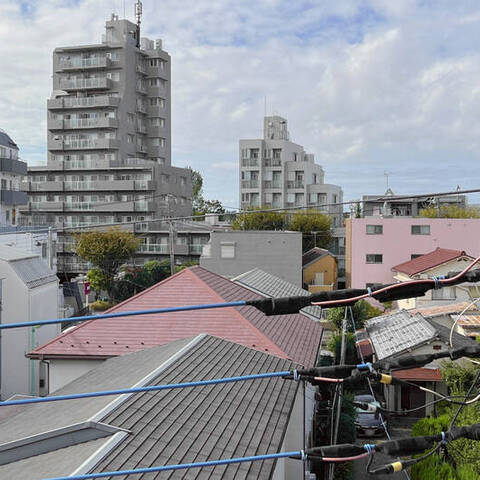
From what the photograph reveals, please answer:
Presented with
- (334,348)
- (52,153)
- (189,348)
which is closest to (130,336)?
(189,348)

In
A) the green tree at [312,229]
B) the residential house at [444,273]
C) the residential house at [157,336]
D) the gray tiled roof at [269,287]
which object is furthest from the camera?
the green tree at [312,229]

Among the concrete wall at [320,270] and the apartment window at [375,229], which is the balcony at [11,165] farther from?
the apartment window at [375,229]

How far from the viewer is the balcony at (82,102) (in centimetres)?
4850

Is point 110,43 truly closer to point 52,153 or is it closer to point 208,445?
point 52,153

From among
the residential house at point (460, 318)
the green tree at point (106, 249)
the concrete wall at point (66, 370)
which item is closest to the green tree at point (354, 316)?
the residential house at point (460, 318)

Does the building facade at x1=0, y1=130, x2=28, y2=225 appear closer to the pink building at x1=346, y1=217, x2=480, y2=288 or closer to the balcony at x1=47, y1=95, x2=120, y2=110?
the balcony at x1=47, y1=95, x2=120, y2=110

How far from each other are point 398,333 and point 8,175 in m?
25.8

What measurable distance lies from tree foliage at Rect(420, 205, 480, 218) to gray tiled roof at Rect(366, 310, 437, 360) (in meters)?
22.3

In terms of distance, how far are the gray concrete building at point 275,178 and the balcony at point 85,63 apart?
45.3 feet

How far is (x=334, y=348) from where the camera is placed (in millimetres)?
20000

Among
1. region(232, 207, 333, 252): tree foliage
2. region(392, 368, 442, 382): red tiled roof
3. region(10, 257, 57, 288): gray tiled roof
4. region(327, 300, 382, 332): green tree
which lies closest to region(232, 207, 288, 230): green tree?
region(232, 207, 333, 252): tree foliage

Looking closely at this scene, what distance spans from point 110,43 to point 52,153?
1040 cm

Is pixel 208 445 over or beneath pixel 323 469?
over

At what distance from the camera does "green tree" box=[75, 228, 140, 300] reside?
122 feet
